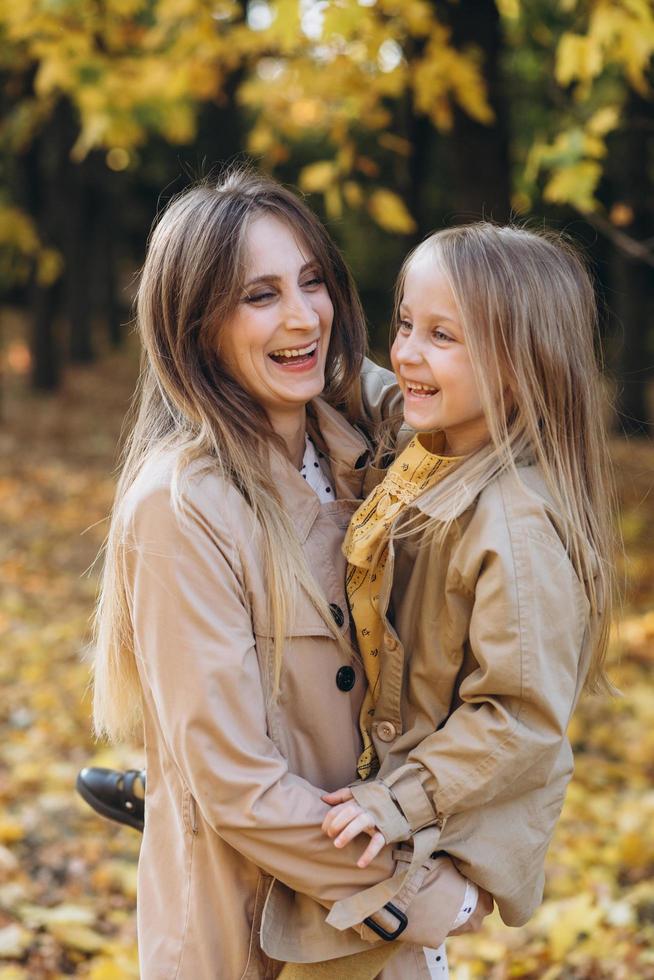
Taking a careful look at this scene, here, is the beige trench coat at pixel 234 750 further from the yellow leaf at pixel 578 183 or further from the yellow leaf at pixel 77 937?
the yellow leaf at pixel 578 183

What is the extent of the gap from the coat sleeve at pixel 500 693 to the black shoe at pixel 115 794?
0.90m

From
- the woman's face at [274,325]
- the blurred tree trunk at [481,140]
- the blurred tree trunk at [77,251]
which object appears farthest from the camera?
the blurred tree trunk at [77,251]

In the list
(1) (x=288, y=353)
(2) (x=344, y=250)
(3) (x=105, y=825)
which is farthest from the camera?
(2) (x=344, y=250)

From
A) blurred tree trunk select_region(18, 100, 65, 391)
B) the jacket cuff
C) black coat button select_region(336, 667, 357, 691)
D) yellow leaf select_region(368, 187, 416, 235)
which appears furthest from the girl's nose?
blurred tree trunk select_region(18, 100, 65, 391)

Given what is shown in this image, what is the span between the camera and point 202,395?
207cm

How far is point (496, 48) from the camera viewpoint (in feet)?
18.1

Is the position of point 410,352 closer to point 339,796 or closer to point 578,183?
point 339,796

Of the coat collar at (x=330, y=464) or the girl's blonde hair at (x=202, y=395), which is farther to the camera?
the coat collar at (x=330, y=464)

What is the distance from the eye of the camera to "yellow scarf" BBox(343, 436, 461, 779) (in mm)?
2039

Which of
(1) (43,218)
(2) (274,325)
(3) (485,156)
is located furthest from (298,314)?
(1) (43,218)

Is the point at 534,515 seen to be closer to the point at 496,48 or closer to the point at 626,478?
the point at 496,48

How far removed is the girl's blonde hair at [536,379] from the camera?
1957 mm

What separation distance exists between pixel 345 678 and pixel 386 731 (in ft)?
0.43

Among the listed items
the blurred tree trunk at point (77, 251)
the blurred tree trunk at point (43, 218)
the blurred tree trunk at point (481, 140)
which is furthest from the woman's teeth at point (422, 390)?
the blurred tree trunk at point (77, 251)
